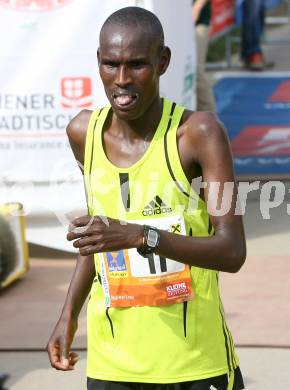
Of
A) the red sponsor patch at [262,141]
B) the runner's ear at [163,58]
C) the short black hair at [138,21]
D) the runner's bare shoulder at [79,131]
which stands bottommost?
the red sponsor patch at [262,141]

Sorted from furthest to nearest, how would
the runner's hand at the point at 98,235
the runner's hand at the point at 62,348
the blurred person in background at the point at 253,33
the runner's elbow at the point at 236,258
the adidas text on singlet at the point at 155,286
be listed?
the blurred person in background at the point at 253,33 → the runner's hand at the point at 62,348 → the adidas text on singlet at the point at 155,286 → the runner's elbow at the point at 236,258 → the runner's hand at the point at 98,235

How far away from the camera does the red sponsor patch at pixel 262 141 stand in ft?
31.3

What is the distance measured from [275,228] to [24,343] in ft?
9.53

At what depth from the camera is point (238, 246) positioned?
2828mm

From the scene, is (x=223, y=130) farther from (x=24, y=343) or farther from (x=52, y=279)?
(x=52, y=279)

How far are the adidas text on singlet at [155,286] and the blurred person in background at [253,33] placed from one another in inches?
283

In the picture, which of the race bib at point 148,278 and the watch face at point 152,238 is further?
the race bib at point 148,278

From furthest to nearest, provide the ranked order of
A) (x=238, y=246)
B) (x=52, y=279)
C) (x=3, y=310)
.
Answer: (x=52, y=279) → (x=3, y=310) → (x=238, y=246)

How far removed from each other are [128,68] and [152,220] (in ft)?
1.41

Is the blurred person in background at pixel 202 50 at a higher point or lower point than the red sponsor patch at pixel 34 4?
lower

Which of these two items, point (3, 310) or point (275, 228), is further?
point (275, 228)

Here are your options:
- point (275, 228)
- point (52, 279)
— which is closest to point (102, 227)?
point (52, 279)

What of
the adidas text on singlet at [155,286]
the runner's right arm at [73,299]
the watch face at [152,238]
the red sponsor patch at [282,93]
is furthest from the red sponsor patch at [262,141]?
the watch face at [152,238]

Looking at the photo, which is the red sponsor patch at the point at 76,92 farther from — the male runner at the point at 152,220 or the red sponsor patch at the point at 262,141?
the male runner at the point at 152,220
